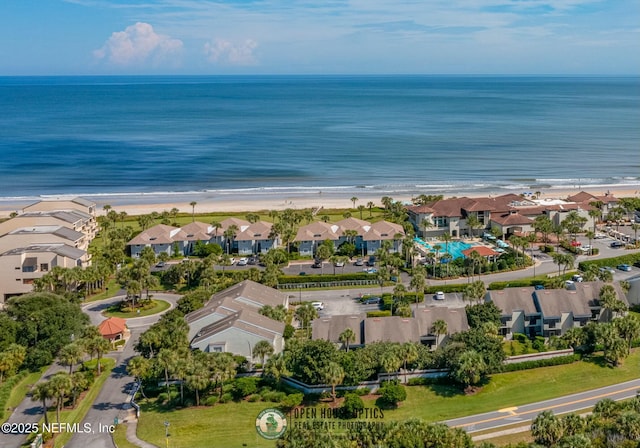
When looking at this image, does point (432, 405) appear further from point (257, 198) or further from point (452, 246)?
point (257, 198)

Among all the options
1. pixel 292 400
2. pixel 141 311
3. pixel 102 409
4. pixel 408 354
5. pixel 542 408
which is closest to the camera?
pixel 542 408

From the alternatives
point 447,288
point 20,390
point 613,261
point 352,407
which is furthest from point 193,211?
point 352,407

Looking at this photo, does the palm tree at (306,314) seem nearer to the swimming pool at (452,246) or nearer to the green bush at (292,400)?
the green bush at (292,400)

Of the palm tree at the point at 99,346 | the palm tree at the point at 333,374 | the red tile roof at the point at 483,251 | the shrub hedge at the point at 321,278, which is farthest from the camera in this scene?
the red tile roof at the point at 483,251

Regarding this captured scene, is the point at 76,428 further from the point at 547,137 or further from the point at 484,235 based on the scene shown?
the point at 547,137

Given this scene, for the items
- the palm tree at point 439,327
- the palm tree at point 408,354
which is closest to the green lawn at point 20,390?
the palm tree at point 408,354

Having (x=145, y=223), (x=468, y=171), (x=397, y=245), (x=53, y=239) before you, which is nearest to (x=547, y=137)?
(x=468, y=171)

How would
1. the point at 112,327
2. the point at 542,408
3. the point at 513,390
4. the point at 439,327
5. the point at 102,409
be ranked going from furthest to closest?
the point at 112,327
the point at 439,327
the point at 513,390
the point at 102,409
the point at 542,408
